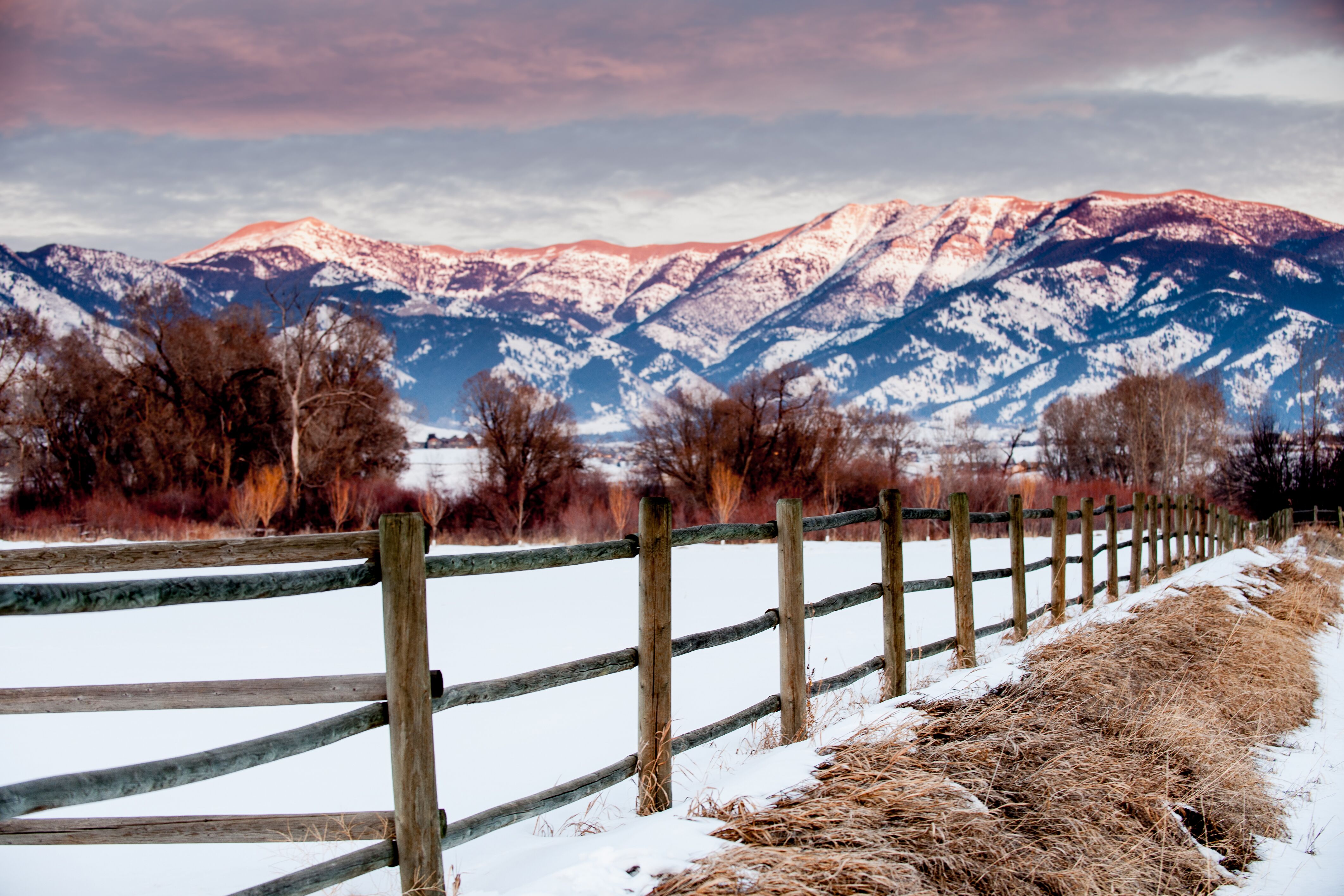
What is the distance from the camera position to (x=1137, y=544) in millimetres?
12141

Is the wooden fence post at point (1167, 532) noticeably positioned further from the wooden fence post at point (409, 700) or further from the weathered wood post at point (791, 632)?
the wooden fence post at point (409, 700)

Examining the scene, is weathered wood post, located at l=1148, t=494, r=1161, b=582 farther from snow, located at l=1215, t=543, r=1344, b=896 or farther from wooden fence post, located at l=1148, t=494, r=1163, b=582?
snow, located at l=1215, t=543, r=1344, b=896

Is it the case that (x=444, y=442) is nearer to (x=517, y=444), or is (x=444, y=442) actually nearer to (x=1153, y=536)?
(x=517, y=444)

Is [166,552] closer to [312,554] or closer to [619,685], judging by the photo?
[312,554]

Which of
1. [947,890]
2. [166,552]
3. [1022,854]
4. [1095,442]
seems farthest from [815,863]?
[1095,442]

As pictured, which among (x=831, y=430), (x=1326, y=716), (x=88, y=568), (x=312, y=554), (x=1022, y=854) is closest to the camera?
(x=88, y=568)

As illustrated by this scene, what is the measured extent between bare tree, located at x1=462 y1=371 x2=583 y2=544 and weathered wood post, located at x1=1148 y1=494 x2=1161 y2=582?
32175 mm

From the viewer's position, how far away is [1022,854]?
11.7ft

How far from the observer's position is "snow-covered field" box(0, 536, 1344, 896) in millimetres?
3998

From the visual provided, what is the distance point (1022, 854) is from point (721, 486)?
95.5 feet

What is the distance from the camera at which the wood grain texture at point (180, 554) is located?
2609 mm

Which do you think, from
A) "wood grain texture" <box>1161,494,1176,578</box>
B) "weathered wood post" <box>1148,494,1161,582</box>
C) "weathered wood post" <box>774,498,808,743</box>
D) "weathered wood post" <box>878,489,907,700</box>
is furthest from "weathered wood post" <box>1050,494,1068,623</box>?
"wood grain texture" <box>1161,494,1176,578</box>

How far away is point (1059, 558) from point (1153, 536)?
4.79 m

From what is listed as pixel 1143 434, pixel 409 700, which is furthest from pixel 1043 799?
pixel 1143 434
